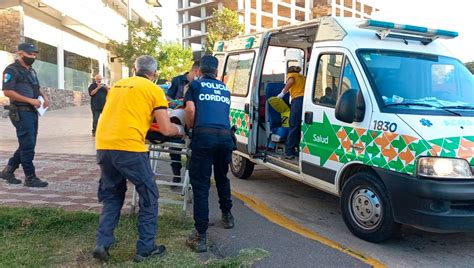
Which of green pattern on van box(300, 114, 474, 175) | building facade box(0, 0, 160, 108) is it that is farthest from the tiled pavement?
building facade box(0, 0, 160, 108)

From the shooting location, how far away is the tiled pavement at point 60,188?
5.26m

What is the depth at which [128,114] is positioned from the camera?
370 centimetres

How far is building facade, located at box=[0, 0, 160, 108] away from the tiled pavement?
36.7 ft

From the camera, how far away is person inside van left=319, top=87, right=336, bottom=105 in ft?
16.8

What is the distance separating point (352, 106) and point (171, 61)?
90.0ft

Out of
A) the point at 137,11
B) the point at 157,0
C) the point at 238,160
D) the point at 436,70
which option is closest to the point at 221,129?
the point at 436,70

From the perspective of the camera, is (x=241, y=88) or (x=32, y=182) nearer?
(x=32, y=182)

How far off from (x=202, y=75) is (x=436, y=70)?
2.79 metres

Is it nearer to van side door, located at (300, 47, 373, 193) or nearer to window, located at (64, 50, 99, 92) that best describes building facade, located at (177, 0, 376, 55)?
window, located at (64, 50, 99, 92)

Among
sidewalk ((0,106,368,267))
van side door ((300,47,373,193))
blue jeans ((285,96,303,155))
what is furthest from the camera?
blue jeans ((285,96,303,155))

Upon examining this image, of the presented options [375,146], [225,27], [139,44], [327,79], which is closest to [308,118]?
[327,79]

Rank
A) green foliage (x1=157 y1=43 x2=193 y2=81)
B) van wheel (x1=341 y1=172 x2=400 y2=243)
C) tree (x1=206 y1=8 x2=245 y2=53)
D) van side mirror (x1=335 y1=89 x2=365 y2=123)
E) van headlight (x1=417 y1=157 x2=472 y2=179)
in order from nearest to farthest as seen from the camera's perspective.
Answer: van headlight (x1=417 y1=157 x2=472 y2=179), van wheel (x1=341 y1=172 x2=400 y2=243), van side mirror (x1=335 y1=89 x2=365 y2=123), green foliage (x1=157 y1=43 x2=193 y2=81), tree (x1=206 y1=8 x2=245 y2=53)

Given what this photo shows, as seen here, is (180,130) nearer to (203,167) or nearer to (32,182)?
(203,167)

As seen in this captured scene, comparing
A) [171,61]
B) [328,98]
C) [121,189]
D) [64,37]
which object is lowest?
[121,189]
